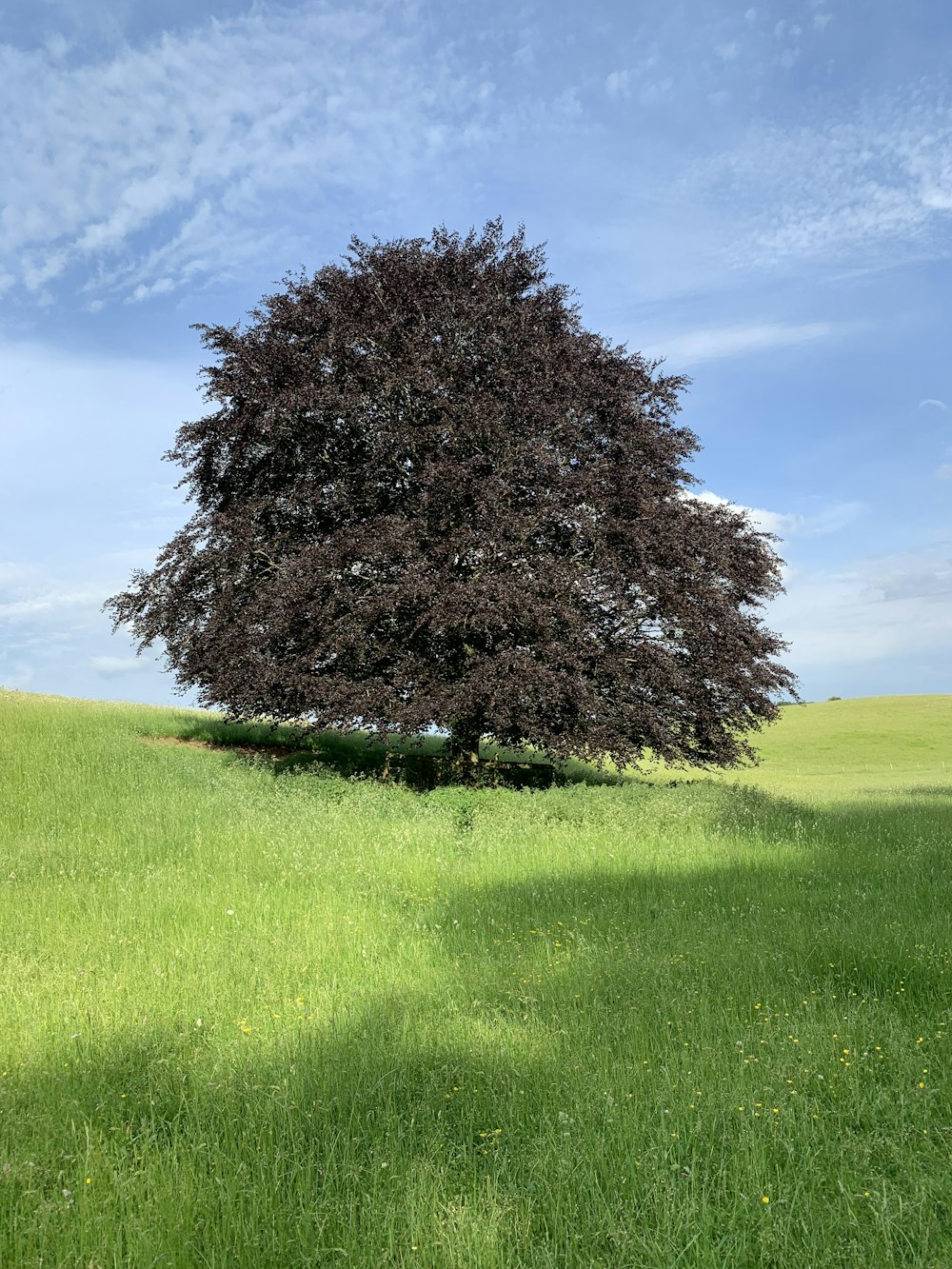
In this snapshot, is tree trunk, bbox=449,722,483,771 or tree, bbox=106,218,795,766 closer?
tree, bbox=106,218,795,766

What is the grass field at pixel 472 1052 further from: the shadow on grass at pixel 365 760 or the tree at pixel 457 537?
the shadow on grass at pixel 365 760

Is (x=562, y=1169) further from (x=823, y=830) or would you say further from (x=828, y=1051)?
(x=823, y=830)

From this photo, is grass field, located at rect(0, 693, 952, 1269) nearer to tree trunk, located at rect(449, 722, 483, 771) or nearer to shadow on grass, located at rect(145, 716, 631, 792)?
tree trunk, located at rect(449, 722, 483, 771)

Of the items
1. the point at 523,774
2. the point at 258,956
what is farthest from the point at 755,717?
the point at 258,956

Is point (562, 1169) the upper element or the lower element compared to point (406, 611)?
lower

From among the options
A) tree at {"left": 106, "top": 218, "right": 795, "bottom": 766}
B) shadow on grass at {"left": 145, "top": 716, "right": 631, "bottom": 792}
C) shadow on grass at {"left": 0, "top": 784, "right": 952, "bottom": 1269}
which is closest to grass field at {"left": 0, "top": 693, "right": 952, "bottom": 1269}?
shadow on grass at {"left": 0, "top": 784, "right": 952, "bottom": 1269}

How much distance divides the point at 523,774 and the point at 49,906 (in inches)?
664

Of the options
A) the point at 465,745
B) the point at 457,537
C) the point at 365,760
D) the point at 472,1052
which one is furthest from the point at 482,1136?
the point at 365,760

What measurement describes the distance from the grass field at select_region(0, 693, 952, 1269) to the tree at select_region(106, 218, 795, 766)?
6457 millimetres

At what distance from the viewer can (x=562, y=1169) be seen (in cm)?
445

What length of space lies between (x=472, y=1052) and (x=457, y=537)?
47.4 feet

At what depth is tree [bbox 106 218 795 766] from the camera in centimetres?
1973

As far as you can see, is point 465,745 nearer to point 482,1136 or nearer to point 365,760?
point 365,760

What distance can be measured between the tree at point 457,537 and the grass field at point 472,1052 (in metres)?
6.46
